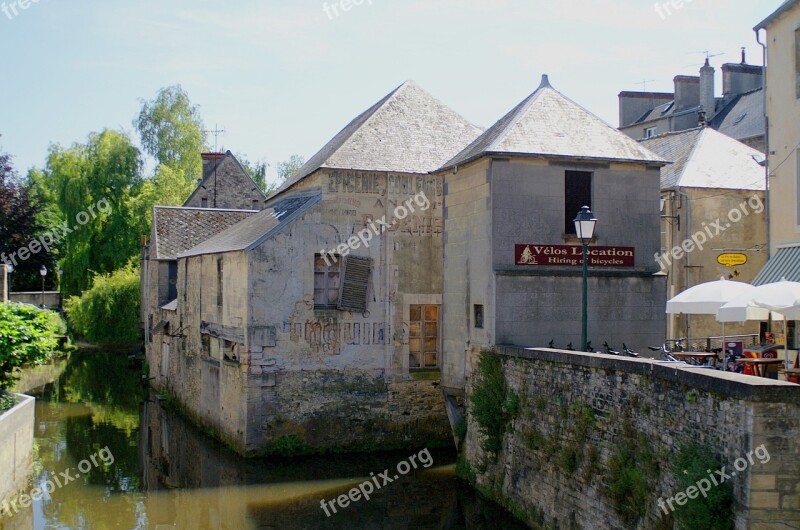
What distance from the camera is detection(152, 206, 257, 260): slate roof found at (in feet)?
92.9

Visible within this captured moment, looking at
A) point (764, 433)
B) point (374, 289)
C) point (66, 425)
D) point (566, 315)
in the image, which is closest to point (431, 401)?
point (374, 289)

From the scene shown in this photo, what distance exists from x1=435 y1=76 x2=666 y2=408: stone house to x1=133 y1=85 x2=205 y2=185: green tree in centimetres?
3285

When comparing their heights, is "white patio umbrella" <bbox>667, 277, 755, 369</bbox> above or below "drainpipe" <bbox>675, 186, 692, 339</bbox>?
below

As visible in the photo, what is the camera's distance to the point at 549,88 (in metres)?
16.5

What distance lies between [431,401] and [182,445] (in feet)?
18.8

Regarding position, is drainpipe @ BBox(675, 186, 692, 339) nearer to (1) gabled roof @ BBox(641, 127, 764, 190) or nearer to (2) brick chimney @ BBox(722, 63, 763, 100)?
(1) gabled roof @ BBox(641, 127, 764, 190)

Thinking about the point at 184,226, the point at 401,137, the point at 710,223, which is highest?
the point at 401,137

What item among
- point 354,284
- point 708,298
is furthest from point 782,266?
point 354,284

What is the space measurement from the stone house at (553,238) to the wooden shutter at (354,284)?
304cm

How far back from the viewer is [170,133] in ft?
150

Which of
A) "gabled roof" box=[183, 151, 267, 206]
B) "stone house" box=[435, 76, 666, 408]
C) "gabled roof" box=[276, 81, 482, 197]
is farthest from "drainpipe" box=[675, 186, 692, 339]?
"gabled roof" box=[183, 151, 267, 206]

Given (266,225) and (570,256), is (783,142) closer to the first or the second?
(570,256)

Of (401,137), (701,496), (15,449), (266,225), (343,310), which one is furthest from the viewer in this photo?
(401,137)

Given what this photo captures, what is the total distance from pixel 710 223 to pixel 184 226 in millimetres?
17168
